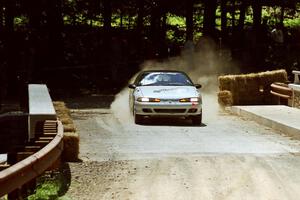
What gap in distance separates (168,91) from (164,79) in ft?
4.03

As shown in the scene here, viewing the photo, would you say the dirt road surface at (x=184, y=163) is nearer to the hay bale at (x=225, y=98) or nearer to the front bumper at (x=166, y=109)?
the front bumper at (x=166, y=109)

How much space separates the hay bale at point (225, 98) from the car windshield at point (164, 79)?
2.91 meters

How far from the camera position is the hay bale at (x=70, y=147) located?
33.5ft

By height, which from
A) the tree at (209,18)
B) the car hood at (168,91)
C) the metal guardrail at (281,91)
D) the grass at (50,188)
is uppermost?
the tree at (209,18)

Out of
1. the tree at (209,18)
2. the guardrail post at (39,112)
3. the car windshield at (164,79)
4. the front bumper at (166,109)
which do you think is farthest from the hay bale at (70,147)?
the tree at (209,18)

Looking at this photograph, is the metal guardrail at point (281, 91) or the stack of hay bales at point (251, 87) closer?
the metal guardrail at point (281, 91)

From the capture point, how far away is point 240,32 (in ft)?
132

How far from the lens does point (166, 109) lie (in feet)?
55.7

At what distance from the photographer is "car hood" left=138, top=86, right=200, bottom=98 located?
17172mm

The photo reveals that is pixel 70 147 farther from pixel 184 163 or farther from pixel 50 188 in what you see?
pixel 50 188

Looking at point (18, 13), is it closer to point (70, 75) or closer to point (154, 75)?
point (70, 75)

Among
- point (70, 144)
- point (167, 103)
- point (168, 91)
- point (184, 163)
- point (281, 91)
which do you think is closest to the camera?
point (70, 144)

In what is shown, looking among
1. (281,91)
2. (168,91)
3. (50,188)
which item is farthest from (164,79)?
(50,188)

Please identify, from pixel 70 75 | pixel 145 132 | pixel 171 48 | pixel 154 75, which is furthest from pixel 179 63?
pixel 145 132
